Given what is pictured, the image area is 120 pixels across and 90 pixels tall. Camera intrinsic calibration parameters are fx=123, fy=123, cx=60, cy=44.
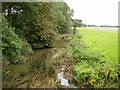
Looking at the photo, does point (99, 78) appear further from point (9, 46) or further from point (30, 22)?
point (30, 22)

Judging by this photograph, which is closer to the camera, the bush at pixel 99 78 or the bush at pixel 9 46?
the bush at pixel 99 78

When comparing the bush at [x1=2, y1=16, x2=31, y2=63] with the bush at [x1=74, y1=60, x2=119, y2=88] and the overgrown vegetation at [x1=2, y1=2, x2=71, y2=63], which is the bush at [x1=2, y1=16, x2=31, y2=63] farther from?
the bush at [x1=74, y1=60, x2=119, y2=88]

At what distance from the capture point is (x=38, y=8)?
10930 millimetres

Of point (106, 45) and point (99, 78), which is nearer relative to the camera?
point (99, 78)

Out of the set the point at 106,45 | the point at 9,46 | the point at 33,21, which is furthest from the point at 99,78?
the point at 33,21

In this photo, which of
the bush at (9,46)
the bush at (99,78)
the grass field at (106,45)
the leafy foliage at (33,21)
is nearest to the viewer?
the bush at (99,78)

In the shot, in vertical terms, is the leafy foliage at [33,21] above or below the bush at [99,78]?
above

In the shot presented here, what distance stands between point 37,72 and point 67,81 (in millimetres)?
1543

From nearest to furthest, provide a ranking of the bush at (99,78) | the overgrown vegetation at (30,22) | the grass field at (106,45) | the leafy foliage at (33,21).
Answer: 1. the bush at (99,78)
2. the grass field at (106,45)
3. the overgrown vegetation at (30,22)
4. the leafy foliage at (33,21)

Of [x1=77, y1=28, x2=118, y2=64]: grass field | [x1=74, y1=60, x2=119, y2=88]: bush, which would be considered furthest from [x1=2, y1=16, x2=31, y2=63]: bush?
[x1=77, y1=28, x2=118, y2=64]: grass field

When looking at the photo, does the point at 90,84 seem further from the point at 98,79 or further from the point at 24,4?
the point at 24,4

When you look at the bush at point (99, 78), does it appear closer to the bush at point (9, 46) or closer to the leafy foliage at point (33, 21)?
the bush at point (9, 46)

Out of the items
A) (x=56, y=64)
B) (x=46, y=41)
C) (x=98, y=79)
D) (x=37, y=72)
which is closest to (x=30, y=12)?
(x=46, y=41)

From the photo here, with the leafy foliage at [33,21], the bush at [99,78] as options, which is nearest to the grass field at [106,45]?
the bush at [99,78]
